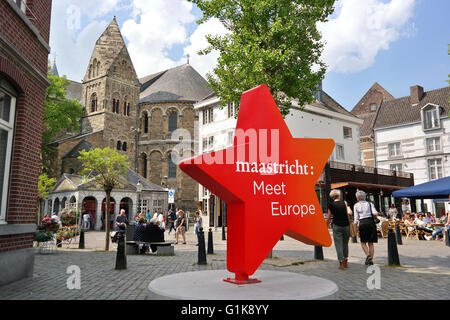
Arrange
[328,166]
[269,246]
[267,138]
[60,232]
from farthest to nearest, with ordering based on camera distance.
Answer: [328,166], [60,232], [267,138], [269,246]

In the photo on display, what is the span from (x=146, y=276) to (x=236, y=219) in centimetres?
342

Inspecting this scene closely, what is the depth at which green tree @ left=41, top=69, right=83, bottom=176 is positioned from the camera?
34.6 metres

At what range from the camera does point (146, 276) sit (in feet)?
24.9

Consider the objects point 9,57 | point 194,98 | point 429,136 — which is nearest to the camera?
point 9,57

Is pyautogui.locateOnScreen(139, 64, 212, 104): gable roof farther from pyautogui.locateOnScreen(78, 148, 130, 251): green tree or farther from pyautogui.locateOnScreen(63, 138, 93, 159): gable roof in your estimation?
pyautogui.locateOnScreen(78, 148, 130, 251): green tree

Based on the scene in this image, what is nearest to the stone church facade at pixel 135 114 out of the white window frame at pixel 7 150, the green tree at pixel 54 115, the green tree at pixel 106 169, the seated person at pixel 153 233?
the green tree at pixel 54 115

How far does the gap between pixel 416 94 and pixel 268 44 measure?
1202 inches

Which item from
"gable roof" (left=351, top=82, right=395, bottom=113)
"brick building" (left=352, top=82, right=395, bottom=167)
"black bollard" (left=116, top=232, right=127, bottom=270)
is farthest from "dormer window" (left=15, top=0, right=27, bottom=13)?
"gable roof" (left=351, top=82, right=395, bottom=113)

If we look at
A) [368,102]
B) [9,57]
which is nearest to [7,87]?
[9,57]

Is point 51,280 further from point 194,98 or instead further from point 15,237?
point 194,98

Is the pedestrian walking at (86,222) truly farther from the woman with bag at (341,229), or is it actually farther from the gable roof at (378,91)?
the gable roof at (378,91)

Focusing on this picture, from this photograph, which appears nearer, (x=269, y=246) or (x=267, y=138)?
(x=269, y=246)

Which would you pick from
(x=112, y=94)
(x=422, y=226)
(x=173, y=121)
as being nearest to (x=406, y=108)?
(x=422, y=226)

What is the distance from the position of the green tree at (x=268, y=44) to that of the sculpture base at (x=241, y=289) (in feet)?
26.2
